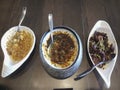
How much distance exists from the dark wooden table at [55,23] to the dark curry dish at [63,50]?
0.28ft

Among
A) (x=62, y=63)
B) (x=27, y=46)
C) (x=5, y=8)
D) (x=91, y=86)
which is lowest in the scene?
(x=91, y=86)

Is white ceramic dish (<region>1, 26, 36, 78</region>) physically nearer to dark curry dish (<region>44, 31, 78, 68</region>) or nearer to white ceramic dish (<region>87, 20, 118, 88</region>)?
dark curry dish (<region>44, 31, 78, 68</region>)

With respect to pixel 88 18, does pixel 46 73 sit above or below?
below

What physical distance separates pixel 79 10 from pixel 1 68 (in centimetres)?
48

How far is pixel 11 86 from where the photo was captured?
2.35 ft

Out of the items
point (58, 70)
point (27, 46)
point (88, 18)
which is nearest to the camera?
point (58, 70)

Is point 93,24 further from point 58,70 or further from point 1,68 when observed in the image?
point 1,68

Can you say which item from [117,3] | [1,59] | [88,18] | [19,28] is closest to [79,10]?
[88,18]

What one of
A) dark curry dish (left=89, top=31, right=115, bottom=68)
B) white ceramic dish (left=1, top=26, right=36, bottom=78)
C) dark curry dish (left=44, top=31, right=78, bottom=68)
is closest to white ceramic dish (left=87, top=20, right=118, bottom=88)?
dark curry dish (left=89, top=31, right=115, bottom=68)

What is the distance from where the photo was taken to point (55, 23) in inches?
34.0

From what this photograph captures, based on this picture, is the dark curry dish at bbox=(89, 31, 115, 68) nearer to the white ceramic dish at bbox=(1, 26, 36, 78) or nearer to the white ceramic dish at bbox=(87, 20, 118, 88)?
the white ceramic dish at bbox=(87, 20, 118, 88)

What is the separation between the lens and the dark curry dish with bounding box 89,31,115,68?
736 mm

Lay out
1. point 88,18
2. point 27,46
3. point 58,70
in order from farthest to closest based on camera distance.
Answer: point 88,18 → point 27,46 → point 58,70

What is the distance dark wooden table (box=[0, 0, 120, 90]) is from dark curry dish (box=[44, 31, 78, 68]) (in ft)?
0.28
